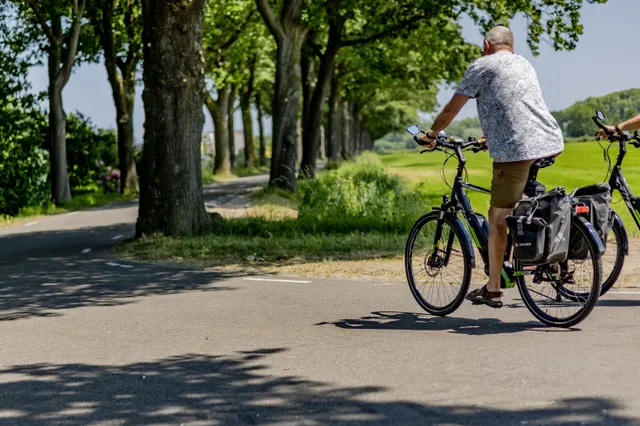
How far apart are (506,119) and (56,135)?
23.5 metres

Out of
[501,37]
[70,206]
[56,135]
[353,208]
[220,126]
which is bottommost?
[70,206]

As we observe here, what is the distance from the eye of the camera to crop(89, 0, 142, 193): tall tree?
3325 cm

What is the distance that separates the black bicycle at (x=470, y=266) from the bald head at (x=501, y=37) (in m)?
0.86

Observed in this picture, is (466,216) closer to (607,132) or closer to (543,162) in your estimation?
(543,162)

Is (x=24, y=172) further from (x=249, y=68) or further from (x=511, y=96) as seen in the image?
(x=249, y=68)

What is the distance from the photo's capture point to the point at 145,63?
15133 millimetres

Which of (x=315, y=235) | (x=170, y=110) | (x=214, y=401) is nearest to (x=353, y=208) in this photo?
(x=315, y=235)

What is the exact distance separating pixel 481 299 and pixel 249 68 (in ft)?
151

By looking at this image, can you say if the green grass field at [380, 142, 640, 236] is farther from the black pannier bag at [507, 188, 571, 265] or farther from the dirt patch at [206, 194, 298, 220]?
the black pannier bag at [507, 188, 571, 265]

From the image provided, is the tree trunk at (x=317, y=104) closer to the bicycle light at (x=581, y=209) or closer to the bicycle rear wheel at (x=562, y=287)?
the bicycle rear wheel at (x=562, y=287)

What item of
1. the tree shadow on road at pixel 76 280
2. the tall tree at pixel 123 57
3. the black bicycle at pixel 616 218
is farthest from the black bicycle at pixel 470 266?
the tall tree at pixel 123 57

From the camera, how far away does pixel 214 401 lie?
17.8 feet

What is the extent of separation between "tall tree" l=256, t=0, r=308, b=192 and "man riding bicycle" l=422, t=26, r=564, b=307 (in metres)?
18.4

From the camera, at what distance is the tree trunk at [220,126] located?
48.9 meters
